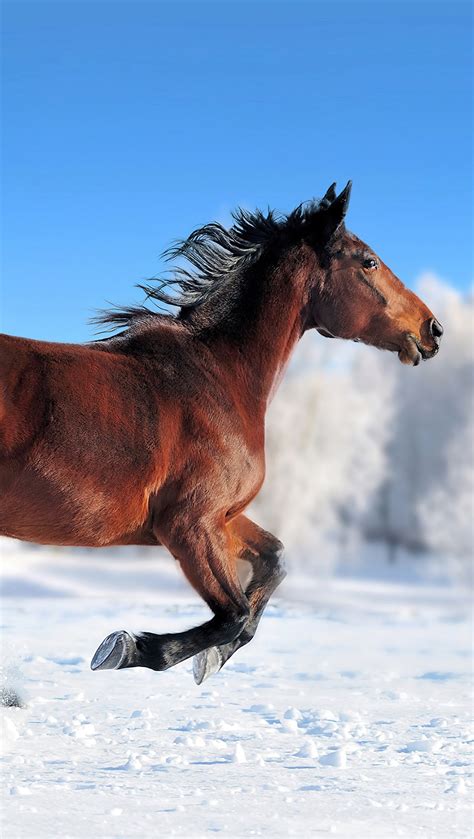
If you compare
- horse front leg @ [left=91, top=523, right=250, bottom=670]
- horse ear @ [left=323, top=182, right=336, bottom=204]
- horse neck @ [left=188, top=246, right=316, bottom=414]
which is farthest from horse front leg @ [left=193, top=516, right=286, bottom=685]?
horse ear @ [left=323, top=182, right=336, bottom=204]

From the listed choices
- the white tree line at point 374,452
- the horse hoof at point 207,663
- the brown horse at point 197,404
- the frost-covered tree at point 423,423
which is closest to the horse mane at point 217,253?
the brown horse at point 197,404

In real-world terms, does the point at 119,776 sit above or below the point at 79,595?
below

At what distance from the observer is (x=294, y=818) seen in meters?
4.05

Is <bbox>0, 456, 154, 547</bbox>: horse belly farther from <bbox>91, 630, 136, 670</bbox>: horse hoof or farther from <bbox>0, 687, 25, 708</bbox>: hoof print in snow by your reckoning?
<bbox>0, 687, 25, 708</bbox>: hoof print in snow

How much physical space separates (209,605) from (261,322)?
1.54m

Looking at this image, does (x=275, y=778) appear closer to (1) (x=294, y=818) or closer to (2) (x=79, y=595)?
(1) (x=294, y=818)

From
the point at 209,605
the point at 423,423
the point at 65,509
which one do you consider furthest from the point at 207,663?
the point at 423,423

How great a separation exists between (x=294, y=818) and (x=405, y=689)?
3859 millimetres

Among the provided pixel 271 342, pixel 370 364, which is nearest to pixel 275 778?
pixel 271 342

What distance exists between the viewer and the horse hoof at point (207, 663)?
15.5 ft

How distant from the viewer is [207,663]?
4.75 meters

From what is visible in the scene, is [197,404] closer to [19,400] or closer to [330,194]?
[19,400]

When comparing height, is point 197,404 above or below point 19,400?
above

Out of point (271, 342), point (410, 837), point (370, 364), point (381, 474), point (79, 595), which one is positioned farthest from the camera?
point (370, 364)
